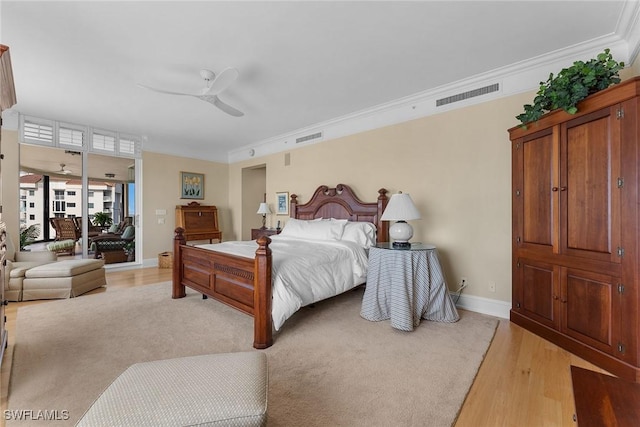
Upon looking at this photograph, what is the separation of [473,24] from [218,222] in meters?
6.03

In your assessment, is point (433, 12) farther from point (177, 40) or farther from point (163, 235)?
point (163, 235)

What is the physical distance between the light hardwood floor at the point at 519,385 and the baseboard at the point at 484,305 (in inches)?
14.5

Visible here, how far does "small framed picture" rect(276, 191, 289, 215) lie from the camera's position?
5.60 meters

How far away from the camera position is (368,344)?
A: 2436mm

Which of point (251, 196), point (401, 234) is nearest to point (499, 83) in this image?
point (401, 234)

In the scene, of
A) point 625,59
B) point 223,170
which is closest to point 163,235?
point 223,170

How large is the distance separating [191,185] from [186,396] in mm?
6109

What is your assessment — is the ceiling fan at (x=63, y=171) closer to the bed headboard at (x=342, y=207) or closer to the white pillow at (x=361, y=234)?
the bed headboard at (x=342, y=207)

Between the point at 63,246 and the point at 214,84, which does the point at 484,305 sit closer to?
the point at 214,84

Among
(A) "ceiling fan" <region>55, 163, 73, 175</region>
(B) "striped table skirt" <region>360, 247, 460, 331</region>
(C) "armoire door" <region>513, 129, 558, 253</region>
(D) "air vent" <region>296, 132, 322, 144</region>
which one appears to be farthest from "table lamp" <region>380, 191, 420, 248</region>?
(A) "ceiling fan" <region>55, 163, 73, 175</region>

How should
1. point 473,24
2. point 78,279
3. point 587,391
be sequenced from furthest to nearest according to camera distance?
1. point 78,279
2. point 473,24
3. point 587,391

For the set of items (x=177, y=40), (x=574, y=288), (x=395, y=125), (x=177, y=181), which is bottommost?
(x=574, y=288)

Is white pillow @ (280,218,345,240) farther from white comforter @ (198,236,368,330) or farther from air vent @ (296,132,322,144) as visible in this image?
air vent @ (296,132,322,144)

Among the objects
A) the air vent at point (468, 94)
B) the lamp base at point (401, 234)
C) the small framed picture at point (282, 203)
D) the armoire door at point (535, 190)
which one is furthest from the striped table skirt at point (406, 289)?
the small framed picture at point (282, 203)
